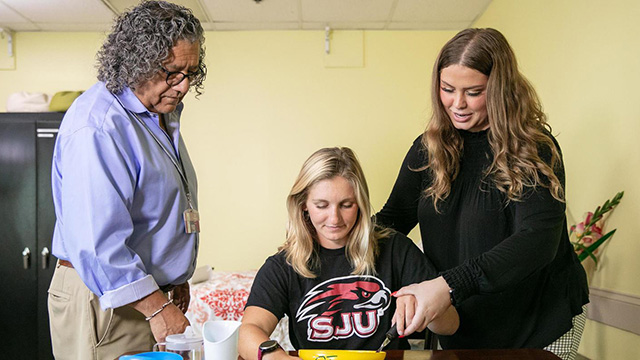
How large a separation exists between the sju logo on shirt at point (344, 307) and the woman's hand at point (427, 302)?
281 millimetres

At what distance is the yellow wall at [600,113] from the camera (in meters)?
2.37

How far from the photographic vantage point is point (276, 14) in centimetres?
443

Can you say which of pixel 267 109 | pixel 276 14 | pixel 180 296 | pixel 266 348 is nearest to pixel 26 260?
pixel 267 109

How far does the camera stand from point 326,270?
1.61 metres

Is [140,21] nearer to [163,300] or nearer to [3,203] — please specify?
[163,300]

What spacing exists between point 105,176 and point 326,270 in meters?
0.64

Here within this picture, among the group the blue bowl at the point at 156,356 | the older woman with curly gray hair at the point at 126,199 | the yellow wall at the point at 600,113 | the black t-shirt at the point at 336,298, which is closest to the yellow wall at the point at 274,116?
the yellow wall at the point at 600,113

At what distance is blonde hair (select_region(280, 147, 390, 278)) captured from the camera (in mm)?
1604

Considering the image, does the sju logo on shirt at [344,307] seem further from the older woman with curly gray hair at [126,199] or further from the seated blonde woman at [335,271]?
the older woman with curly gray hair at [126,199]

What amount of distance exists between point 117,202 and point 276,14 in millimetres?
3397

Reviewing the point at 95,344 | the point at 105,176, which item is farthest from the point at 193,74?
the point at 95,344

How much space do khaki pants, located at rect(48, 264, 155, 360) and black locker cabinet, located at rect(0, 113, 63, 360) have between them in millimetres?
2845

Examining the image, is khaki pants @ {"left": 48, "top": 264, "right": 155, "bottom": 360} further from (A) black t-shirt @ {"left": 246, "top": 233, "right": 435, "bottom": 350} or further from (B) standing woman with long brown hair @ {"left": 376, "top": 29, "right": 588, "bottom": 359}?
(B) standing woman with long brown hair @ {"left": 376, "top": 29, "right": 588, "bottom": 359}

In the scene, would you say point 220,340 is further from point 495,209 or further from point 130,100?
point 495,209
